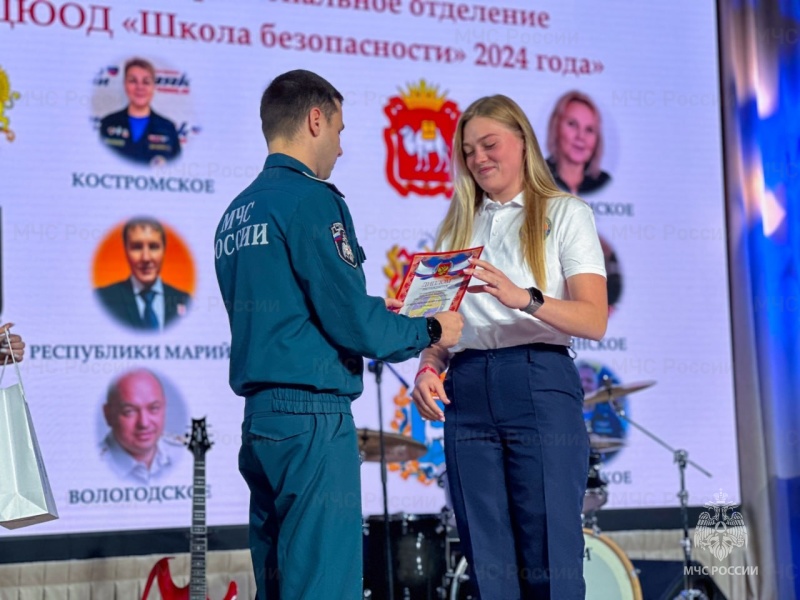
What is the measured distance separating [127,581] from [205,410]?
0.75m

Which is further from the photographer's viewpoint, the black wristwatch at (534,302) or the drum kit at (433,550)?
the drum kit at (433,550)

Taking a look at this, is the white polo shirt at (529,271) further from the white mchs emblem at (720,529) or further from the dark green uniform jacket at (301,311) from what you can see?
the white mchs emblem at (720,529)

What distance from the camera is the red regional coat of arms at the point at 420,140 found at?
4.84m

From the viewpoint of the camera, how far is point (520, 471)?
2.44m

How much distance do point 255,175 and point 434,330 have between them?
7.81ft

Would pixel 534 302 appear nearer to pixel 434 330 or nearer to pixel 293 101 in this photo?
pixel 434 330

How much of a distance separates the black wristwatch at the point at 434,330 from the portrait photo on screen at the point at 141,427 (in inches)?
88.5

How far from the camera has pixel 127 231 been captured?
14.4 ft

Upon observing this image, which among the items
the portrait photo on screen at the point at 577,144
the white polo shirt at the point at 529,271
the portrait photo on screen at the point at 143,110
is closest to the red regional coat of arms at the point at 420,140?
the portrait photo on screen at the point at 577,144

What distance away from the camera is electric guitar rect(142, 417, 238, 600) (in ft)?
12.7

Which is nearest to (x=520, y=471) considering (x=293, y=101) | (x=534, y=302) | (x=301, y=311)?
(x=534, y=302)

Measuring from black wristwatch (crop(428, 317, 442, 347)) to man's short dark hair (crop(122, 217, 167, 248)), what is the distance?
2.33 m

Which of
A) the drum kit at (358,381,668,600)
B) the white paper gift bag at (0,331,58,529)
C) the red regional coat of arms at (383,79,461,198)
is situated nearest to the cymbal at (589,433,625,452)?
the drum kit at (358,381,668,600)

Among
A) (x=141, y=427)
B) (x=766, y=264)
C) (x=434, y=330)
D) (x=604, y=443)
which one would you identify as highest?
(x=766, y=264)
